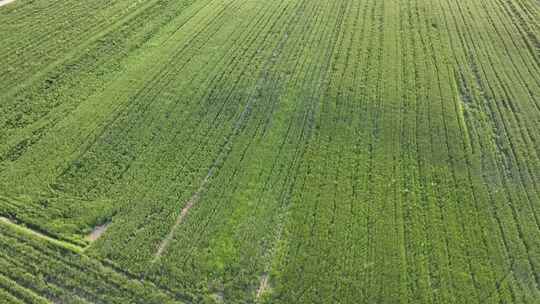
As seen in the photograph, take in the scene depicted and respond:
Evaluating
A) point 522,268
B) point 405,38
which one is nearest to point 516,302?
point 522,268

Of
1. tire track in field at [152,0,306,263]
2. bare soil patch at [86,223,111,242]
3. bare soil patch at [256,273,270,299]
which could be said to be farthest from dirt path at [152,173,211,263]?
bare soil patch at [256,273,270,299]

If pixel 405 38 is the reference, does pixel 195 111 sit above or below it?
below

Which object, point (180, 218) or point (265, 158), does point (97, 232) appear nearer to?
point (180, 218)

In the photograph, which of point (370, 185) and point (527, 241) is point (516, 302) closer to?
point (527, 241)

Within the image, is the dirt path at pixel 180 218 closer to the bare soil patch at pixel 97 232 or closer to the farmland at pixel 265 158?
the farmland at pixel 265 158

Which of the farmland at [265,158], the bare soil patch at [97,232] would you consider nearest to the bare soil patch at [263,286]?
the farmland at [265,158]

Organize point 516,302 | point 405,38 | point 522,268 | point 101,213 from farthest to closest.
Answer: point 405,38
point 101,213
point 522,268
point 516,302

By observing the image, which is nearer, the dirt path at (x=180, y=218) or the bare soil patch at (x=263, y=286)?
the bare soil patch at (x=263, y=286)

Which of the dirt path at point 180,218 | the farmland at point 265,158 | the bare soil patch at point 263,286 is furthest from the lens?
the dirt path at point 180,218
